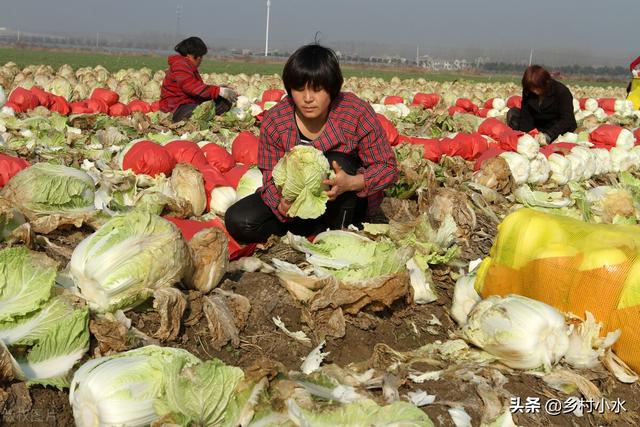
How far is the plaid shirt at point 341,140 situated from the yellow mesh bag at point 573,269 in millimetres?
1224

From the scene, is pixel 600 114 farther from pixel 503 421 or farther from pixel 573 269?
pixel 503 421

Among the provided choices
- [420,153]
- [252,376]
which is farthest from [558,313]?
[420,153]

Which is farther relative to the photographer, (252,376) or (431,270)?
(431,270)

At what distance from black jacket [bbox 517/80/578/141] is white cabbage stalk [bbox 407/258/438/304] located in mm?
7009

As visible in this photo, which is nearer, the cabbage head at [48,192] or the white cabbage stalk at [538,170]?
the cabbage head at [48,192]

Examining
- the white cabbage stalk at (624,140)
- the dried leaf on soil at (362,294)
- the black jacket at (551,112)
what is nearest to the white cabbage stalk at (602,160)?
the white cabbage stalk at (624,140)

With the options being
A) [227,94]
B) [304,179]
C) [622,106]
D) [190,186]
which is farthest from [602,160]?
[622,106]

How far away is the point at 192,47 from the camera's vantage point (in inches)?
418

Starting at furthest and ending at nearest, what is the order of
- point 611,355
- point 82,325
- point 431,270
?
point 431,270, point 611,355, point 82,325

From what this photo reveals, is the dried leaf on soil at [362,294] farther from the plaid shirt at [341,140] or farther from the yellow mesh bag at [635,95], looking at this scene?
the yellow mesh bag at [635,95]

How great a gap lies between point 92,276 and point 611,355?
2988 millimetres

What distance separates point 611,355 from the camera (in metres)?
3.76

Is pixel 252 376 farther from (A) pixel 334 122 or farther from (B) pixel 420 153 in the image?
(B) pixel 420 153

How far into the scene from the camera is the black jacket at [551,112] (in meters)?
10.7
